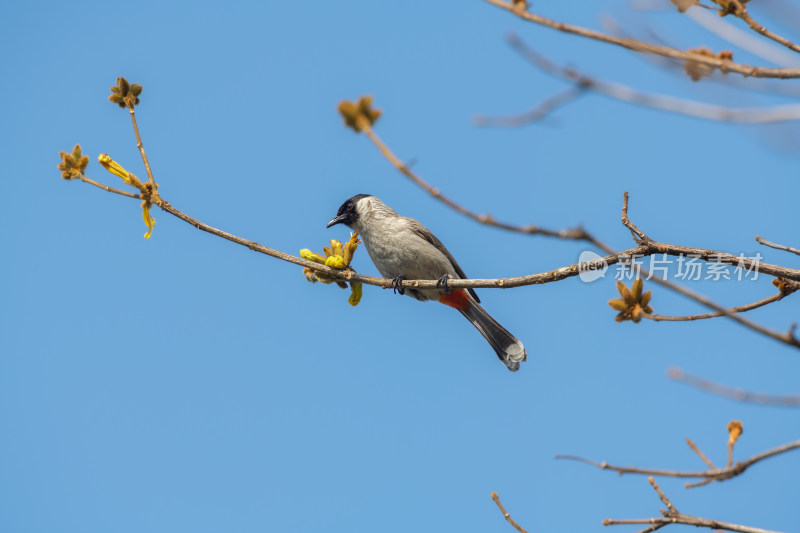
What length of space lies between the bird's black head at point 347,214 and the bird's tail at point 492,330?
1224 millimetres

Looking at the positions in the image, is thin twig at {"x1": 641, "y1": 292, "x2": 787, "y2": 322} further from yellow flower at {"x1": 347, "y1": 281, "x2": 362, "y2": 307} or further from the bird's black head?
the bird's black head

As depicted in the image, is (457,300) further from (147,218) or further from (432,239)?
(147,218)

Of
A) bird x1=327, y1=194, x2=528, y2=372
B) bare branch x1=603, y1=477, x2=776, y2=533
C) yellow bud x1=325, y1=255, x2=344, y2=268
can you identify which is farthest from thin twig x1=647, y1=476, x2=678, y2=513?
bird x1=327, y1=194, x2=528, y2=372

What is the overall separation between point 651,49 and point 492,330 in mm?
5172

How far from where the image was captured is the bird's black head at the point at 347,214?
747 cm

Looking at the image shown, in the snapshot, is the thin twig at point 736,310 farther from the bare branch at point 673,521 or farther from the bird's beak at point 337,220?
the bird's beak at point 337,220

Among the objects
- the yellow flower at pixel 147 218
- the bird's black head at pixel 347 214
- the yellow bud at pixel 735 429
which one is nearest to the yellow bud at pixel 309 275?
the yellow flower at pixel 147 218

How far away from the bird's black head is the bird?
0.03 feet

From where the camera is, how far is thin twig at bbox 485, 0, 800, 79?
2041 millimetres

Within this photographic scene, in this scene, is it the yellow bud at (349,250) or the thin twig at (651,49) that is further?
the yellow bud at (349,250)

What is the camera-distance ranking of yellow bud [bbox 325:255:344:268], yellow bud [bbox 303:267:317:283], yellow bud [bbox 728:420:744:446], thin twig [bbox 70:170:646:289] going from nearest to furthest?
yellow bud [bbox 728:420:744:446], thin twig [bbox 70:170:646:289], yellow bud [bbox 325:255:344:268], yellow bud [bbox 303:267:317:283]

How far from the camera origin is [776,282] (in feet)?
12.7

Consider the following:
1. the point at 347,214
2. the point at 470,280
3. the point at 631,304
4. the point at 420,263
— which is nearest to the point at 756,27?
the point at 631,304

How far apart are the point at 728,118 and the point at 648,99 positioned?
205 millimetres
